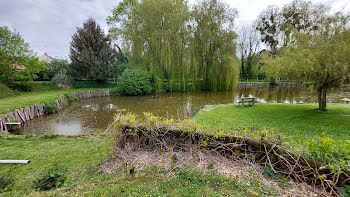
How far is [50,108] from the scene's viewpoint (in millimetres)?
9438

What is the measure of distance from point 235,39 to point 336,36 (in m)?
12.3

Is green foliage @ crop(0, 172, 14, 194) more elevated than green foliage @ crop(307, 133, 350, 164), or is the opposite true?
green foliage @ crop(307, 133, 350, 164)

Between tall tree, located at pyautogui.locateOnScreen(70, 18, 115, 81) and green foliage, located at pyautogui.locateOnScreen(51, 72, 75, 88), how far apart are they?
33.1 inches

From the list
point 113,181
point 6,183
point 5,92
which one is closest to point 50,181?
point 6,183

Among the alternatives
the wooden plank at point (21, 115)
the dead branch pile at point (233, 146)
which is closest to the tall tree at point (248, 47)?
the dead branch pile at point (233, 146)

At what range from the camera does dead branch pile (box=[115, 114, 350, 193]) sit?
2.04 metres

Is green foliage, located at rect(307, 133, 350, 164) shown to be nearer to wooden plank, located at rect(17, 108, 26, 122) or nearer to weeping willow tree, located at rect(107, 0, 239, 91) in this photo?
wooden plank, located at rect(17, 108, 26, 122)

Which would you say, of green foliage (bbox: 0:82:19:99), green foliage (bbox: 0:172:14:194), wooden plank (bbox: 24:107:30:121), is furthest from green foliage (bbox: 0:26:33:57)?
green foliage (bbox: 0:172:14:194)

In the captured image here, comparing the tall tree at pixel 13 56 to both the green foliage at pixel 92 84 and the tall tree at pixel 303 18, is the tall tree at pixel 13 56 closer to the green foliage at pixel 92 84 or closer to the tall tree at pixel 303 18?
the green foliage at pixel 92 84

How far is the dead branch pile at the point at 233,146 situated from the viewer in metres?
2.04

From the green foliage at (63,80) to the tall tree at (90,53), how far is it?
840 millimetres

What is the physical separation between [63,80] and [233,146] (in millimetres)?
22420

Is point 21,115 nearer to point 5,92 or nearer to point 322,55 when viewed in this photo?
point 5,92

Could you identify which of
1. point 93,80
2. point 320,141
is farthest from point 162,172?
point 93,80
